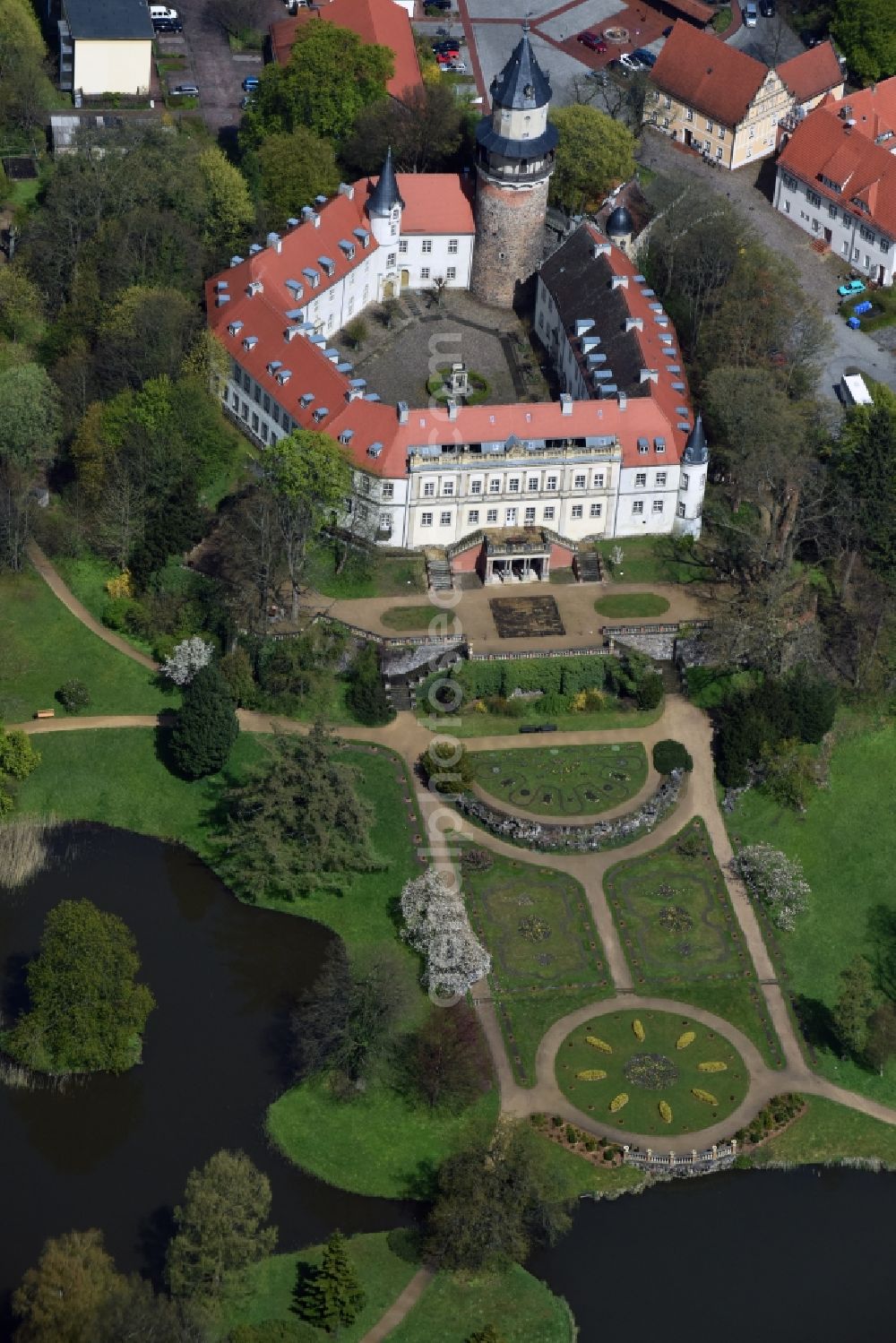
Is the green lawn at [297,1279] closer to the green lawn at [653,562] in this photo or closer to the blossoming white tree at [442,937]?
the blossoming white tree at [442,937]

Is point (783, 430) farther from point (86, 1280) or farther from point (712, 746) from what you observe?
point (86, 1280)

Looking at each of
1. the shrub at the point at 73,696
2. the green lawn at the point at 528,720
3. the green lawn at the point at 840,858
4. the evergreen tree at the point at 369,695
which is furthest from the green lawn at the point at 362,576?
the green lawn at the point at 840,858

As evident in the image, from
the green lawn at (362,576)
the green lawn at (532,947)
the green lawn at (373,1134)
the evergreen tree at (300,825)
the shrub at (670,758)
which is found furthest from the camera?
the green lawn at (362,576)

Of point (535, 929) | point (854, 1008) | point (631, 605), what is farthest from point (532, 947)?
point (631, 605)

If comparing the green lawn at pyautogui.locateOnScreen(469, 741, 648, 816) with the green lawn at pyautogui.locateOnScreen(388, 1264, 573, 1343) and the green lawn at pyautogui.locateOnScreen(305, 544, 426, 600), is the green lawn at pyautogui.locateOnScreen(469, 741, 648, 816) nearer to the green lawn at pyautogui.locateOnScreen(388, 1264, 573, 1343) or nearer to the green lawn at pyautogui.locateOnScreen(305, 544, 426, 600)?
the green lawn at pyautogui.locateOnScreen(305, 544, 426, 600)

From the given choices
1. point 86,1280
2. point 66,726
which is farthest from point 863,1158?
point 66,726

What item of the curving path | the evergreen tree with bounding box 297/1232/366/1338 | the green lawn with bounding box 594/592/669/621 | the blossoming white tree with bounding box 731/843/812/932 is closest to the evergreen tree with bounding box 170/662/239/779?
the curving path

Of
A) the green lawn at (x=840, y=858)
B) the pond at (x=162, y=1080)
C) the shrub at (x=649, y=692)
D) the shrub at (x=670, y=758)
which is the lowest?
the pond at (x=162, y=1080)
